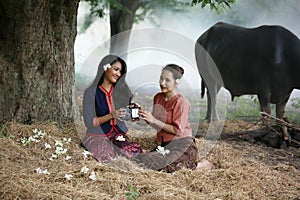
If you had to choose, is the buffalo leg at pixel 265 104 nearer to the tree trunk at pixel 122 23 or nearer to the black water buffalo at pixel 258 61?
the black water buffalo at pixel 258 61

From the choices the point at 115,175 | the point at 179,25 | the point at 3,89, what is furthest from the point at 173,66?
the point at 179,25

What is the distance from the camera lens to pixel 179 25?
655 inches

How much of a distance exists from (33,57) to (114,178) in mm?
2055

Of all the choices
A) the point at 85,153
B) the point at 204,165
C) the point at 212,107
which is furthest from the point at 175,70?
the point at 212,107

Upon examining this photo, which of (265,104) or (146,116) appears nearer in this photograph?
(146,116)

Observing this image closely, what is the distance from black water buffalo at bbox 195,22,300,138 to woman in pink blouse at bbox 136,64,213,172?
7.63 ft

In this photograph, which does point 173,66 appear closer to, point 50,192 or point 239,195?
point 239,195

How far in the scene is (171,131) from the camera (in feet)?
13.1

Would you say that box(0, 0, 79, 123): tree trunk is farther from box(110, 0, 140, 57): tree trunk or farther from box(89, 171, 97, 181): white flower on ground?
box(110, 0, 140, 57): tree trunk

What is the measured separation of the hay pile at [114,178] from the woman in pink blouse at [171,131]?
186 millimetres

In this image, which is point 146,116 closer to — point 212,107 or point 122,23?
point 212,107

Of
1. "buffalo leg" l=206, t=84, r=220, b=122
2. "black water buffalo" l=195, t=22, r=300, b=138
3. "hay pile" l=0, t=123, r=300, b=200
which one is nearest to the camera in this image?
"hay pile" l=0, t=123, r=300, b=200

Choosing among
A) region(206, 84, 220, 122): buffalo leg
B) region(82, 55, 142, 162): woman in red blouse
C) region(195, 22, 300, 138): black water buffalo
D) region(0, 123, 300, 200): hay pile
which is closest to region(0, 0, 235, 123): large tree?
region(0, 123, 300, 200): hay pile

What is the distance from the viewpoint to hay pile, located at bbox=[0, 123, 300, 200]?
10.2 ft
